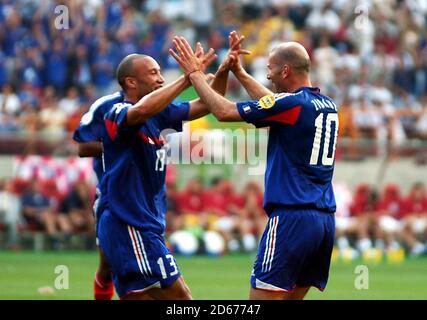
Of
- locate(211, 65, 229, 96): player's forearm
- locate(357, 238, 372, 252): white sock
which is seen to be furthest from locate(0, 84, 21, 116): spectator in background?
locate(211, 65, 229, 96): player's forearm

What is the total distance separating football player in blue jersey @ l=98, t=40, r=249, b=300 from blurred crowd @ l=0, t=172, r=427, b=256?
12.4 metres

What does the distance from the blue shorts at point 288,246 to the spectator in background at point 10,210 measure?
536 inches

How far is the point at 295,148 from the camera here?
29.9ft

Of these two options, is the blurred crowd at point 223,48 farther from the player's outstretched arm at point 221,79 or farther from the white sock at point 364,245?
the player's outstretched arm at point 221,79

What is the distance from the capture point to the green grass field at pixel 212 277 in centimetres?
1453

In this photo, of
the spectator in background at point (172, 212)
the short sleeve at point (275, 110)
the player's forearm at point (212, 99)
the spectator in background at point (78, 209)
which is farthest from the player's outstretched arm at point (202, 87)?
the spectator in background at point (78, 209)

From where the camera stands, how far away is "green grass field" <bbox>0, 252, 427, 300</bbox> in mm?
14531

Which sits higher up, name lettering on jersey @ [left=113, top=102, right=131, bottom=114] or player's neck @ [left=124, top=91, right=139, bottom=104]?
player's neck @ [left=124, top=91, right=139, bottom=104]

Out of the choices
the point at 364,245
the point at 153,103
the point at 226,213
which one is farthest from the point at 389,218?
the point at 153,103

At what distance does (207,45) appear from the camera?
27953 millimetres

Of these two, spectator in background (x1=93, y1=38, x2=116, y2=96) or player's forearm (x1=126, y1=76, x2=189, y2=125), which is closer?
player's forearm (x1=126, y1=76, x2=189, y2=125)

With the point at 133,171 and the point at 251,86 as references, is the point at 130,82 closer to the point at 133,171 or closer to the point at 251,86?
the point at 133,171

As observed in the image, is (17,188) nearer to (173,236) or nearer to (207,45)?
(173,236)

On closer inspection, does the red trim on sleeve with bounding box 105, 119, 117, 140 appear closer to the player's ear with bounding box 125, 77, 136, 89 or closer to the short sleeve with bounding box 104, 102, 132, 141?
the short sleeve with bounding box 104, 102, 132, 141
